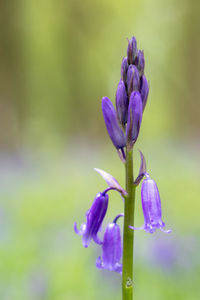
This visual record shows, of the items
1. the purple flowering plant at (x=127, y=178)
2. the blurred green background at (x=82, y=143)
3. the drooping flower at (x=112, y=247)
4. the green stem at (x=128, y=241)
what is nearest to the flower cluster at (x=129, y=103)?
the purple flowering plant at (x=127, y=178)

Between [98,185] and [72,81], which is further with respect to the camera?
[72,81]

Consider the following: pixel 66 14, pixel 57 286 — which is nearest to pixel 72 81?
pixel 66 14

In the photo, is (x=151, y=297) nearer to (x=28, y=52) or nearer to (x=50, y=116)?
(x=50, y=116)

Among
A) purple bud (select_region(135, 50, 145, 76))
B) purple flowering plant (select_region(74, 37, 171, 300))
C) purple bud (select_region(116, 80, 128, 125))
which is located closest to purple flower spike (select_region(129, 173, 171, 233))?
purple flowering plant (select_region(74, 37, 171, 300))

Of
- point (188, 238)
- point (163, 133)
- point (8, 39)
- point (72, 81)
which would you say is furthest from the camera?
point (8, 39)

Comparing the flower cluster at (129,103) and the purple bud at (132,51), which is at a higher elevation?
the purple bud at (132,51)

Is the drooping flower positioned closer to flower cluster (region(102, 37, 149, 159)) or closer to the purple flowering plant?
the purple flowering plant

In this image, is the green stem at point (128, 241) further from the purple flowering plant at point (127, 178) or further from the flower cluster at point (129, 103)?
the flower cluster at point (129, 103)
